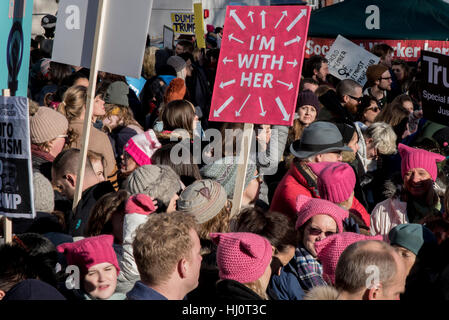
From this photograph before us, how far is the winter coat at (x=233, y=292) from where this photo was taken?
3.11 m

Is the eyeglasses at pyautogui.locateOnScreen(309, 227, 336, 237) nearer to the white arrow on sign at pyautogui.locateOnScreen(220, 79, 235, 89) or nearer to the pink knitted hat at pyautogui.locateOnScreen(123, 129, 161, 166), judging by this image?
the white arrow on sign at pyautogui.locateOnScreen(220, 79, 235, 89)

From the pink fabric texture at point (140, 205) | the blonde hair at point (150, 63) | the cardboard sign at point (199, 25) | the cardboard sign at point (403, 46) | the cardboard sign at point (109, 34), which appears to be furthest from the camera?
the cardboard sign at point (199, 25)

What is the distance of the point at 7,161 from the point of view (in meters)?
3.94

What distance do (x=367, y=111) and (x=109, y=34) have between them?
388 cm

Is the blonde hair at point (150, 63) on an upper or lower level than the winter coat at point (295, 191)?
upper

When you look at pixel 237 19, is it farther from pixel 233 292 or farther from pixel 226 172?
pixel 233 292

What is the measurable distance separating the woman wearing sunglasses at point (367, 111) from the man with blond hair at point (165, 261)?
519 cm

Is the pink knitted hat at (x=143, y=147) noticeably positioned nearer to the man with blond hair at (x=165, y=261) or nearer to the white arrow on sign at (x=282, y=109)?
the white arrow on sign at (x=282, y=109)

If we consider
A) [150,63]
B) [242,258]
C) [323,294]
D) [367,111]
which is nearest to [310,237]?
[242,258]

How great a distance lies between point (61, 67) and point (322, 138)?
5054 millimetres

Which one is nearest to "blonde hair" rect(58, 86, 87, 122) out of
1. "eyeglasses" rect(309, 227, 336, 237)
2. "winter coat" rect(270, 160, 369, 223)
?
"winter coat" rect(270, 160, 369, 223)

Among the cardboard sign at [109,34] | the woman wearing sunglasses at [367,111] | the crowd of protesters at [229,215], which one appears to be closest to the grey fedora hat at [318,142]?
the crowd of protesters at [229,215]

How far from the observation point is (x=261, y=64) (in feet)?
15.9
